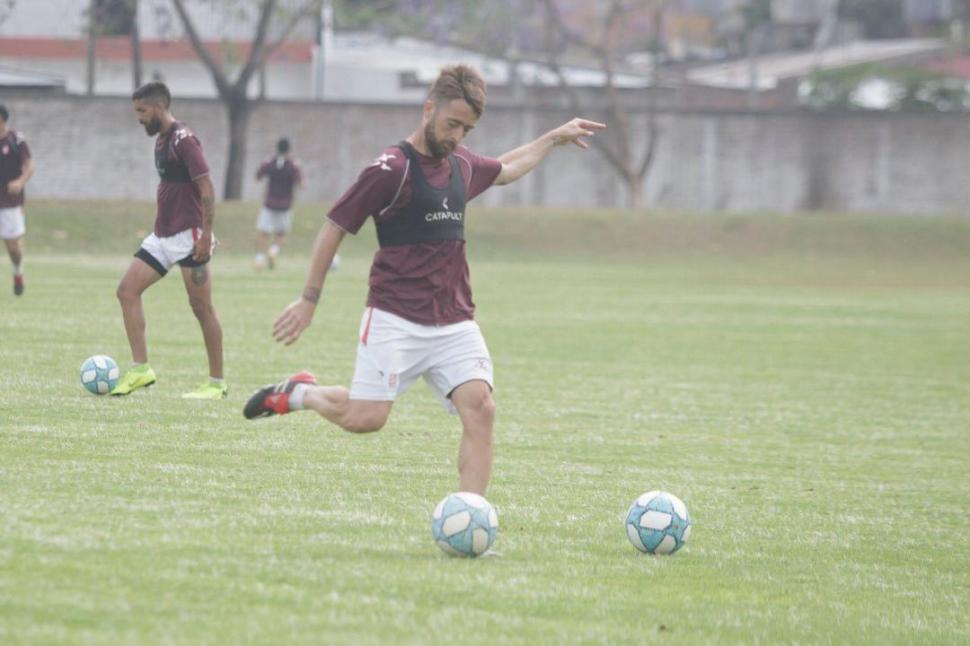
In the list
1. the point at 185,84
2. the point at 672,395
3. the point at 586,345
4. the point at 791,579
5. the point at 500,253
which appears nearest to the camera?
the point at 791,579

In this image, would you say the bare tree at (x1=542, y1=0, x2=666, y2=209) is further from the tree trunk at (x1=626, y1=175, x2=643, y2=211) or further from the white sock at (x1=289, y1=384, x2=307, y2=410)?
the white sock at (x1=289, y1=384, x2=307, y2=410)

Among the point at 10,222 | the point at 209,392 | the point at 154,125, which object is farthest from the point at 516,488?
the point at 10,222

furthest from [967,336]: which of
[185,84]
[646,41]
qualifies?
[646,41]

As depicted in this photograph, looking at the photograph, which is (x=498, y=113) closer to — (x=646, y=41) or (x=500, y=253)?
(x=500, y=253)

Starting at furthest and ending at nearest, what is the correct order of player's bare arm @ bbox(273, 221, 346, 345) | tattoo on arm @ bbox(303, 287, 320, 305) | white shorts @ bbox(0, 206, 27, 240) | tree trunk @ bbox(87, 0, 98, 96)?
tree trunk @ bbox(87, 0, 98, 96)
white shorts @ bbox(0, 206, 27, 240)
tattoo on arm @ bbox(303, 287, 320, 305)
player's bare arm @ bbox(273, 221, 346, 345)

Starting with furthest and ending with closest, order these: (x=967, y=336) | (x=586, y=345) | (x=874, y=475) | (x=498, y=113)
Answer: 1. (x=498, y=113)
2. (x=967, y=336)
3. (x=586, y=345)
4. (x=874, y=475)

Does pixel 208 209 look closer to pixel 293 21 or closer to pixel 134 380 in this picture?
pixel 134 380

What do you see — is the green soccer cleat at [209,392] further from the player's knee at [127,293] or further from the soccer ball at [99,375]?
the player's knee at [127,293]

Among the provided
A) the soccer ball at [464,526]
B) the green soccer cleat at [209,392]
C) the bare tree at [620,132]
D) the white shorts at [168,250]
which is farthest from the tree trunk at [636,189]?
the soccer ball at [464,526]

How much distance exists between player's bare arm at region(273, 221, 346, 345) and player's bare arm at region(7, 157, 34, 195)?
12334 mm

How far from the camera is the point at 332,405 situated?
25.8 feet

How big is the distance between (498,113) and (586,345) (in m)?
26.4

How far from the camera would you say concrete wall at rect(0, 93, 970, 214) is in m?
45.0

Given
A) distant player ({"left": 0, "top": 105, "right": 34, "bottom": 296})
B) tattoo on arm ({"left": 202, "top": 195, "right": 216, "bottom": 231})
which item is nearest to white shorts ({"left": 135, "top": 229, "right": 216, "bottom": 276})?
tattoo on arm ({"left": 202, "top": 195, "right": 216, "bottom": 231})
